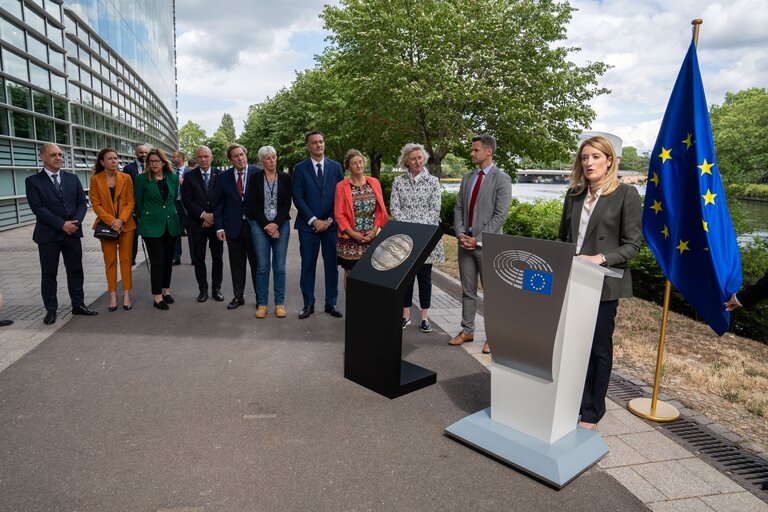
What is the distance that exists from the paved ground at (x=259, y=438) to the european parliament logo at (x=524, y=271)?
3.74 ft

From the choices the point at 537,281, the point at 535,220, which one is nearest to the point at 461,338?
the point at 537,281

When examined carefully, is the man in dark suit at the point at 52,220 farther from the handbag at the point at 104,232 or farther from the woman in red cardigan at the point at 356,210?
the woman in red cardigan at the point at 356,210

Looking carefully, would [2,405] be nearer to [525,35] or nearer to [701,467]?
[701,467]

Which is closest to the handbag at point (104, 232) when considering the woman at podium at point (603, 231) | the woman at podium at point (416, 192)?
the woman at podium at point (416, 192)

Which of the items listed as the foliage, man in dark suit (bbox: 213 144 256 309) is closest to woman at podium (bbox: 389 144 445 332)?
man in dark suit (bbox: 213 144 256 309)

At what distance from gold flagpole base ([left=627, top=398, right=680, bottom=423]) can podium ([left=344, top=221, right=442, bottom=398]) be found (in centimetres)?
158

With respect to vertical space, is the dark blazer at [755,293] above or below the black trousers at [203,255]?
above

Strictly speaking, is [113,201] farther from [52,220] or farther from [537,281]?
[537,281]

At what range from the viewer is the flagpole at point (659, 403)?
11.9 feet

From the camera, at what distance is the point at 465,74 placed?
18.9 metres

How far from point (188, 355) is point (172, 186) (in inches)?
115

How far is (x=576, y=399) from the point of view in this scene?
3.26m

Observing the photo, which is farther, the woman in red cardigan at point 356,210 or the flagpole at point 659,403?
the woman in red cardigan at point 356,210

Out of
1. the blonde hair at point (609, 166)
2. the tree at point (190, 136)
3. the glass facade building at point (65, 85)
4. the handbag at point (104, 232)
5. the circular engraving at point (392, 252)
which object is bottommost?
the handbag at point (104, 232)
